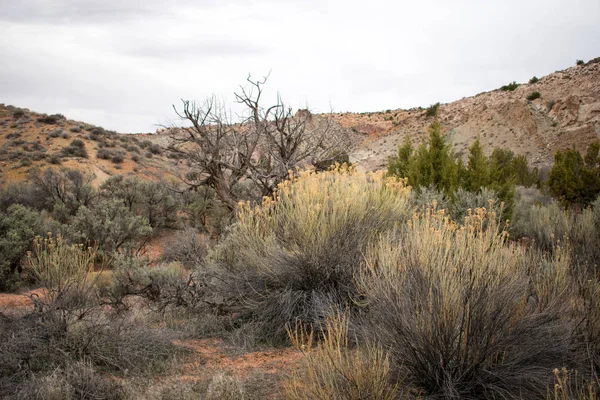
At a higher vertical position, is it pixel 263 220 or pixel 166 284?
pixel 263 220

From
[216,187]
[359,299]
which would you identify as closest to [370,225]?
[359,299]

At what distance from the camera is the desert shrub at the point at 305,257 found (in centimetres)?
491

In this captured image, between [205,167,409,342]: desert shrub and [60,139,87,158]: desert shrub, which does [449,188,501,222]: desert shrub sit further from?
[60,139,87,158]: desert shrub

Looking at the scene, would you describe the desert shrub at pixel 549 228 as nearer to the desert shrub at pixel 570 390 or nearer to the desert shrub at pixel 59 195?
the desert shrub at pixel 570 390

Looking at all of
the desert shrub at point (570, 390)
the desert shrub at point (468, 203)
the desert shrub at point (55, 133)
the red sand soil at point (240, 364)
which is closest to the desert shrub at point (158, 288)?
the red sand soil at point (240, 364)

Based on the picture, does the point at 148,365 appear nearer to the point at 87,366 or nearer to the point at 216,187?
the point at 87,366

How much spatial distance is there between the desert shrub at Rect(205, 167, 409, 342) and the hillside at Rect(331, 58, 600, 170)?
28.5m

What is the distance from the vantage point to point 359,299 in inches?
185

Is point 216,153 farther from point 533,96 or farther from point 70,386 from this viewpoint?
point 533,96

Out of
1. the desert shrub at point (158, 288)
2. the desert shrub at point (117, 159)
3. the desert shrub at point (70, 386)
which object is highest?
the desert shrub at point (117, 159)

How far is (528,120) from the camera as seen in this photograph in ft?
134

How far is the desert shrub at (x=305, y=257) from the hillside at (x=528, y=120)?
28.5 meters

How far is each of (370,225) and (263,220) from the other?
5.38ft

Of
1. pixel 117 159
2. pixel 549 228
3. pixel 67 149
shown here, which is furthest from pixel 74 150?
pixel 549 228
